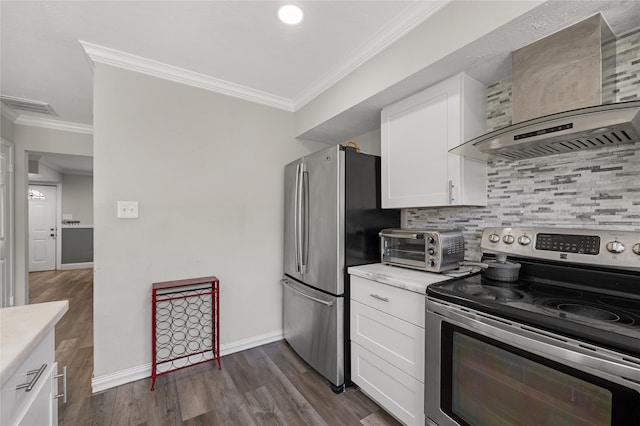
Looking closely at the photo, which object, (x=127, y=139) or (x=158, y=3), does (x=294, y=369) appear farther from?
(x=158, y=3)

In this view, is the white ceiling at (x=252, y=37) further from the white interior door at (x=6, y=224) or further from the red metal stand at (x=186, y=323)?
the red metal stand at (x=186, y=323)

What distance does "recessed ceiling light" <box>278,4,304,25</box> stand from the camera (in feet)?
5.18

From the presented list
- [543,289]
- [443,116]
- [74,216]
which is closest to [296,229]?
[443,116]

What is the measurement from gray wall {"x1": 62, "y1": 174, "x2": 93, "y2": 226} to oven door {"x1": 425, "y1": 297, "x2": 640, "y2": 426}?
880 centimetres

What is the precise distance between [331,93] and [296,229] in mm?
1231

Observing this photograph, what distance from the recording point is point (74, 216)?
7008mm

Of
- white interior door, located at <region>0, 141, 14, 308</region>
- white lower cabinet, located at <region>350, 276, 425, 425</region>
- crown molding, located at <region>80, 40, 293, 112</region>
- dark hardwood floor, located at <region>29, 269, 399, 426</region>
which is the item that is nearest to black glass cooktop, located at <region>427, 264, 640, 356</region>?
white lower cabinet, located at <region>350, 276, 425, 425</region>

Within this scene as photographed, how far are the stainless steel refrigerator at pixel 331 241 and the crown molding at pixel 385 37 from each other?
66 cm

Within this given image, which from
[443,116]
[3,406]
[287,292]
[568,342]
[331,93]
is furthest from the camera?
[287,292]

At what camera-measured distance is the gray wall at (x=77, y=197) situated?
22.7 ft

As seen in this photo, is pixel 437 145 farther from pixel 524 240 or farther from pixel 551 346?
pixel 551 346

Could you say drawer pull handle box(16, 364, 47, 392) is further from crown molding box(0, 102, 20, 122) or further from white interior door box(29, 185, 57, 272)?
white interior door box(29, 185, 57, 272)

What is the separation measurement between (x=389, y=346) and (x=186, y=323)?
5.59 ft

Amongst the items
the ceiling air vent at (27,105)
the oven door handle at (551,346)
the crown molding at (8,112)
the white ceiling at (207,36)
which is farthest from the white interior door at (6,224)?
the oven door handle at (551,346)
